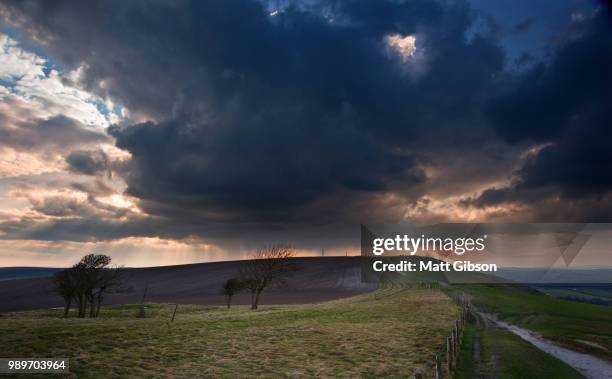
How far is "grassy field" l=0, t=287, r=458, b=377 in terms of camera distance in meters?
26.0

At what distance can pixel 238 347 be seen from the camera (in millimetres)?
33938

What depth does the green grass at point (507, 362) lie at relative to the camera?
2627 cm

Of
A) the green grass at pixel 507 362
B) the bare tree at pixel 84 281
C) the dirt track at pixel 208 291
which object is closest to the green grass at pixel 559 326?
the green grass at pixel 507 362

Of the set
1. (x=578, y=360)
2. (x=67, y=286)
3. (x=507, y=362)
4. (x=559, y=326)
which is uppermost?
(x=67, y=286)

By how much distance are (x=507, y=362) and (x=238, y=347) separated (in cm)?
2148

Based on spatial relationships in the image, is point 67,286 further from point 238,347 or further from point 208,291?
point 208,291

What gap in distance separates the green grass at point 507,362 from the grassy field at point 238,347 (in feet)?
9.63

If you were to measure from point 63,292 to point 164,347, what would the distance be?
2108 inches

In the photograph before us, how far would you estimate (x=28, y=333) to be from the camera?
33.2 meters

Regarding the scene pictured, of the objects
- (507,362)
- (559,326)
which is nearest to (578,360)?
(507,362)

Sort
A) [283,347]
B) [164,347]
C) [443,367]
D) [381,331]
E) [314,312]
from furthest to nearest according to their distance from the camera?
[314,312] < [381,331] < [283,347] < [164,347] < [443,367]

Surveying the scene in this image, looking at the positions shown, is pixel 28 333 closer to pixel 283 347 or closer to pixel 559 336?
pixel 283 347

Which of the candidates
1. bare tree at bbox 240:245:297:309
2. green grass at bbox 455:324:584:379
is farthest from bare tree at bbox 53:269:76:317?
green grass at bbox 455:324:584:379

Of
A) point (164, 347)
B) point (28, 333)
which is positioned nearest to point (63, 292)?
point (28, 333)
